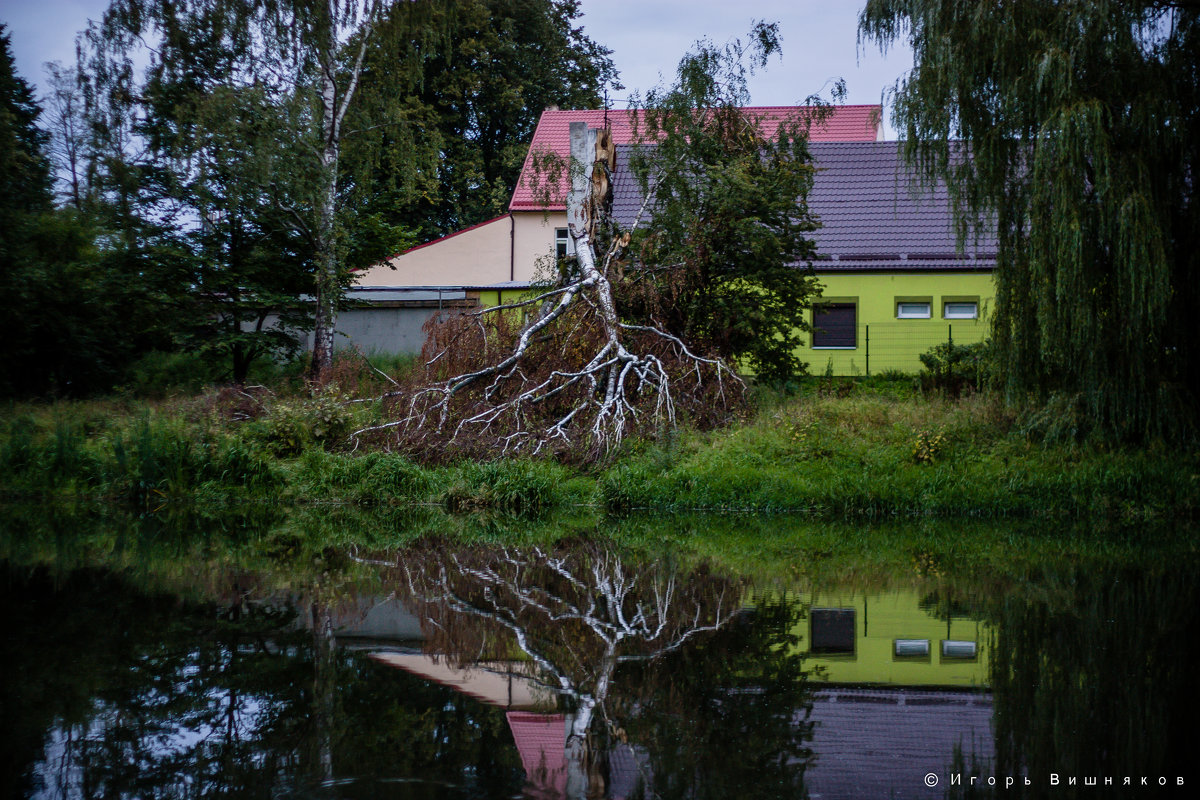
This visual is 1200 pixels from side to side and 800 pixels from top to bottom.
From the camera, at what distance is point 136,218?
18.8 m

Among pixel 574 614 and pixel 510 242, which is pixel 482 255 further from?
pixel 574 614

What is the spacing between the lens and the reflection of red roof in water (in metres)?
3.39

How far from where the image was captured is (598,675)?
4.75 meters

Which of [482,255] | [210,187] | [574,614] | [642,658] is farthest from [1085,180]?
[482,255]

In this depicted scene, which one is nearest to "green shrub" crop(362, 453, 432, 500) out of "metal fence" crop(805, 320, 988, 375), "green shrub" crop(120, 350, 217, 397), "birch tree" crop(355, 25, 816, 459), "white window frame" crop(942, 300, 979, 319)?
"birch tree" crop(355, 25, 816, 459)

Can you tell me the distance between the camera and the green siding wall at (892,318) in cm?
2227

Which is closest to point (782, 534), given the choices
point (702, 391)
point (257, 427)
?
point (702, 391)

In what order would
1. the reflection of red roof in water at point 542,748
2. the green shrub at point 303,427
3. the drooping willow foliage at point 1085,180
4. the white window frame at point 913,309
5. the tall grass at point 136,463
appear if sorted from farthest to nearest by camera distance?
the white window frame at point 913,309 → the green shrub at point 303,427 → the tall grass at point 136,463 → the drooping willow foliage at point 1085,180 → the reflection of red roof in water at point 542,748

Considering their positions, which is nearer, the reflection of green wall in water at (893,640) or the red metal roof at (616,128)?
the reflection of green wall in water at (893,640)

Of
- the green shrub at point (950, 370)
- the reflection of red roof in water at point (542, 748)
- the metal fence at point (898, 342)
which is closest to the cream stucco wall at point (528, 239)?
the metal fence at point (898, 342)

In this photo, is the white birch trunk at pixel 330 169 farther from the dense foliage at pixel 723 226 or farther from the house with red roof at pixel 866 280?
the dense foliage at pixel 723 226

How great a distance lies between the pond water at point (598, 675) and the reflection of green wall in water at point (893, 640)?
0.09ft

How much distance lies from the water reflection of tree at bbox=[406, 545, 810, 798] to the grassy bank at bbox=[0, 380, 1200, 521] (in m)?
4.95

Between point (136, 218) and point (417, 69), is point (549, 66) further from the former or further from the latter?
point (136, 218)
